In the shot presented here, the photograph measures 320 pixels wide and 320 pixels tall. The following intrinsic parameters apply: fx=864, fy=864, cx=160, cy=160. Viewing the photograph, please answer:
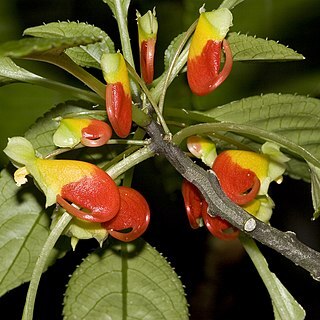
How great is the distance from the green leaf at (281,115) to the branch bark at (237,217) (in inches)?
8.1

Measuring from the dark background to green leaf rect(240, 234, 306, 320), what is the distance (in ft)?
1.15

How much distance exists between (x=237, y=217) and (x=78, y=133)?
17 cm

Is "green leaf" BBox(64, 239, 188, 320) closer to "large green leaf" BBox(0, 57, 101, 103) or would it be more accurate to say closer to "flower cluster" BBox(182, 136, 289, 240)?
"flower cluster" BBox(182, 136, 289, 240)

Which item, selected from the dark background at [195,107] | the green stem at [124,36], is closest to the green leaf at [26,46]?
the green stem at [124,36]

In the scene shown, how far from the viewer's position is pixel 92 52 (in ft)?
3.13

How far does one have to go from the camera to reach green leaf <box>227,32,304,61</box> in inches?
35.2

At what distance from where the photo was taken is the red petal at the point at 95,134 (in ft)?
2.69

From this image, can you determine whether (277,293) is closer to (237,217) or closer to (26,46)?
(237,217)

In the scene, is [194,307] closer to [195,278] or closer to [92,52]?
[195,278]

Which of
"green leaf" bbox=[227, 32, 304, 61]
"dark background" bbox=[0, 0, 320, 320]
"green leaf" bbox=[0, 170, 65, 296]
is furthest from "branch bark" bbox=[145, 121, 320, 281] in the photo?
"dark background" bbox=[0, 0, 320, 320]

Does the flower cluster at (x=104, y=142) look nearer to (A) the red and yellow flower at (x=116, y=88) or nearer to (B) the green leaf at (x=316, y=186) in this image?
(A) the red and yellow flower at (x=116, y=88)

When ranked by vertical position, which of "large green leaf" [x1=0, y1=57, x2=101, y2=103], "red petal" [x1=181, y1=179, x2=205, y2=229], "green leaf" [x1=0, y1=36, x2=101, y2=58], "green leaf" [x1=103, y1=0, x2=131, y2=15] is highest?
"green leaf" [x1=0, y1=36, x2=101, y2=58]

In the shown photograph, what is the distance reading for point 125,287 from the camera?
1.05 m

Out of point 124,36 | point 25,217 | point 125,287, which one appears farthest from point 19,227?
point 124,36
